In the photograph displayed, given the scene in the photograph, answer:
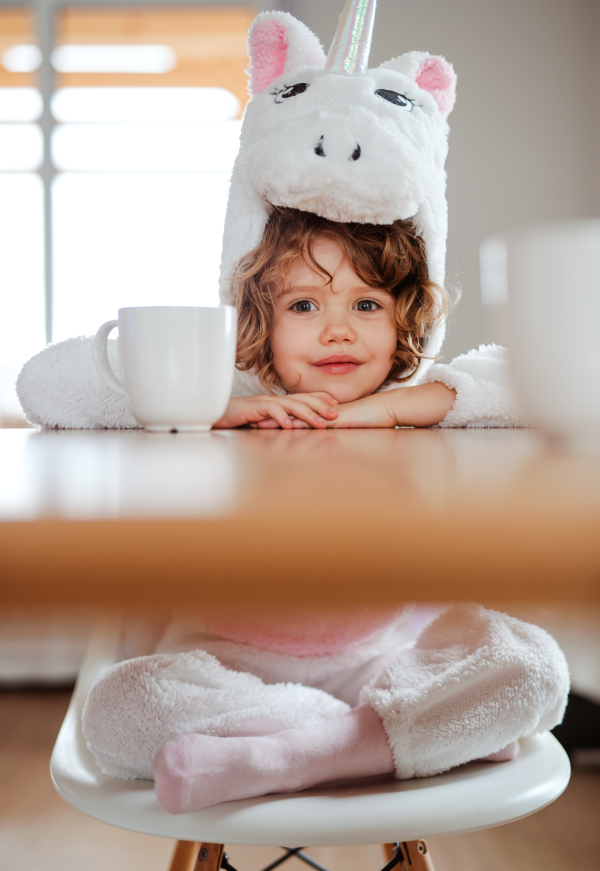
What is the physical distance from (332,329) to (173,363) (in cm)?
45

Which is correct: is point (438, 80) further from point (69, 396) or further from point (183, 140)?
point (183, 140)

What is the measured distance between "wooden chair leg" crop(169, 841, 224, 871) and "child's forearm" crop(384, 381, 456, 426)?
45 centimetres

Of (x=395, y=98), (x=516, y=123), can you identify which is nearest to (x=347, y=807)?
(x=395, y=98)

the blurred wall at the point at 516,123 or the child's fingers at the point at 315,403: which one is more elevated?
the blurred wall at the point at 516,123

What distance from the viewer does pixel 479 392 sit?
0.72 m

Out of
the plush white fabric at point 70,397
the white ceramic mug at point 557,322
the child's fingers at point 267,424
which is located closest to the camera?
the white ceramic mug at point 557,322

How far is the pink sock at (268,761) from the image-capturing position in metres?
0.42

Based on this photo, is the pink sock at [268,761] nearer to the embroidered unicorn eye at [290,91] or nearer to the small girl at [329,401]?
the small girl at [329,401]

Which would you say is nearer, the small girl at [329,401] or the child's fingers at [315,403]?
the small girl at [329,401]

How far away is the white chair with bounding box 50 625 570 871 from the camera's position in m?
0.43

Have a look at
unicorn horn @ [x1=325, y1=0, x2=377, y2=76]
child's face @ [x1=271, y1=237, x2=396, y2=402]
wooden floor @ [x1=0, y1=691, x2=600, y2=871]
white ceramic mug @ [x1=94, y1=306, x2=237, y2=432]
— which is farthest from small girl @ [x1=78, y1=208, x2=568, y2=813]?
wooden floor @ [x1=0, y1=691, x2=600, y2=871]

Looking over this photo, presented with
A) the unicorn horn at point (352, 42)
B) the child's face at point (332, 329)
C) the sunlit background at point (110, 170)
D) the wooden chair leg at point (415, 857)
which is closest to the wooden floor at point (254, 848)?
the wooden chair leg at point (415, 857)

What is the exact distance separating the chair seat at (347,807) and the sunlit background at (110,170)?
2.30 meters

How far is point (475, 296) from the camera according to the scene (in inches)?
101
